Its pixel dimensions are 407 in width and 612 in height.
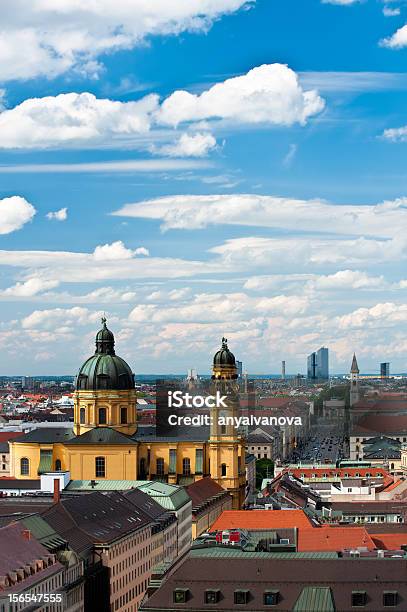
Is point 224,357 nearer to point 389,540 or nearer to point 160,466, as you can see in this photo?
point 160,466

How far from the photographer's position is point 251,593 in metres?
65.8

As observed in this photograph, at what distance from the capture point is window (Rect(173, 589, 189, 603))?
66.0 meters

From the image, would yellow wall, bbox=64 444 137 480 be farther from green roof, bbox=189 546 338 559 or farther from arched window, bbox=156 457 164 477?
green roof, bbox=189 546 338 559

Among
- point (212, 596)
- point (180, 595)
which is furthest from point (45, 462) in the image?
point (212, 596)

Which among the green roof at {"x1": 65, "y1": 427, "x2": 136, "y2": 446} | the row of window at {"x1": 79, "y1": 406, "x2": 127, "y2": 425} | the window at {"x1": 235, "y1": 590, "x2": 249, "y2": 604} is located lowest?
the window at {"x1": 235, "y1": 590, "x2": 249, "y2": 604}

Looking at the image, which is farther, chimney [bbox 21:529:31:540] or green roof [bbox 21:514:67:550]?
green roof [bbox 21:514:67:550]

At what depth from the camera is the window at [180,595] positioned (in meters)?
66.0

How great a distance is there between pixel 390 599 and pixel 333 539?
30.7m

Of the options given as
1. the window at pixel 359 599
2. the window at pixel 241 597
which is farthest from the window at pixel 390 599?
the window at pixel 241 597

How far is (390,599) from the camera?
64375mm

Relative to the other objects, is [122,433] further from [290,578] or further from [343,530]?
[290,578]

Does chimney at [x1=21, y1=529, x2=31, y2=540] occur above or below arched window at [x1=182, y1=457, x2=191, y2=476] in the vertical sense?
below

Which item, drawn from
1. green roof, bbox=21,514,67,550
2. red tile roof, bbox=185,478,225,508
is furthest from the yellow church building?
green roof, bbox=21,514,67,550

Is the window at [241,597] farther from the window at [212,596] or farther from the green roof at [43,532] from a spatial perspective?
the green roof at [43,532]
